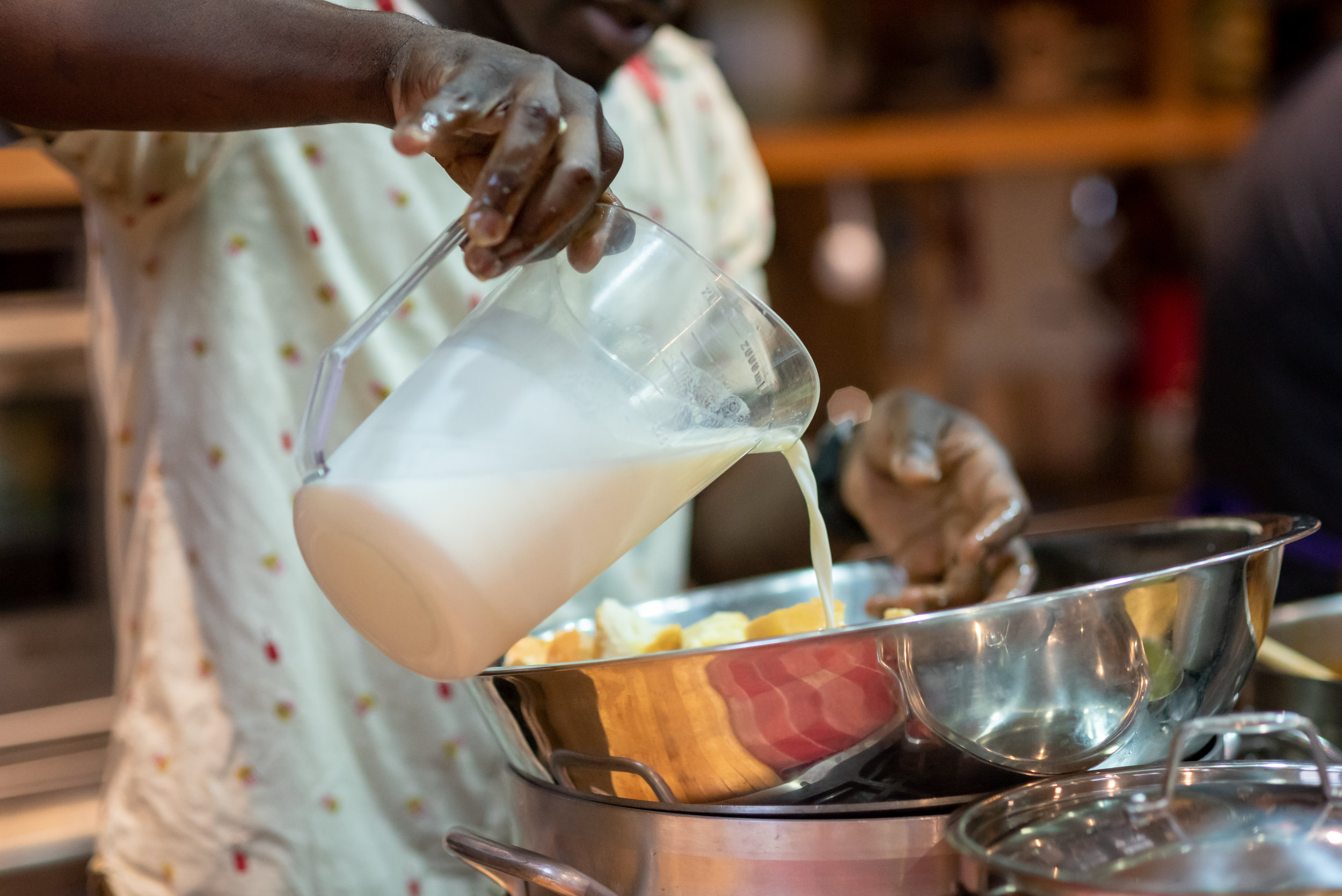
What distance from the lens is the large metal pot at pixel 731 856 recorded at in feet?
1.67

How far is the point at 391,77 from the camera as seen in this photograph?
0.48 meters

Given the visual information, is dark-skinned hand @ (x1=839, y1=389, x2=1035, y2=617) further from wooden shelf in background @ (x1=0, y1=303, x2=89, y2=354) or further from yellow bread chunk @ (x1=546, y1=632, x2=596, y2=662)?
wooden shelf in background @ (x1=0, y1=303, x2=89, y2=354)

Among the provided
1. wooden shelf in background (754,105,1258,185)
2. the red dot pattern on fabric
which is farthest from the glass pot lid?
wooden shelf in background (754,105,1258,185)

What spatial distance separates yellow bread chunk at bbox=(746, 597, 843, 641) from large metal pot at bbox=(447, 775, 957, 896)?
0.13 m

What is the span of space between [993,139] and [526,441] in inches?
71.6

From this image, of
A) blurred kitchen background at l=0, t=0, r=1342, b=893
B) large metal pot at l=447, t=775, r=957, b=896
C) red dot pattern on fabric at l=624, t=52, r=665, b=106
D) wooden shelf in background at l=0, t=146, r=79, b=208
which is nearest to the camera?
large metal pot at l=447, t=775, r=957, b=896

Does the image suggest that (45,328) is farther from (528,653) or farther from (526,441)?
(526,441)

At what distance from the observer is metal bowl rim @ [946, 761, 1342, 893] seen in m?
0.47

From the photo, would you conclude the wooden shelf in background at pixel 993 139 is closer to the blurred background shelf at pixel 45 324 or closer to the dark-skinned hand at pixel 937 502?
the blurred background shelf at pixel 45 324

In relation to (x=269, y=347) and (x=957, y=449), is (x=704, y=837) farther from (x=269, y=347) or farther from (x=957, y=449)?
(x=269, y=347)

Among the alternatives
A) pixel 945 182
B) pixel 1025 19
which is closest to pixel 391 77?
pixel 1025 19

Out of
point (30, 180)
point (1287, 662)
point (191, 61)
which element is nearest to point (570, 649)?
point (191, 61)

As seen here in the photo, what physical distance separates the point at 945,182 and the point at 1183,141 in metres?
0.53

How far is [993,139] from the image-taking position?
2084 mm
